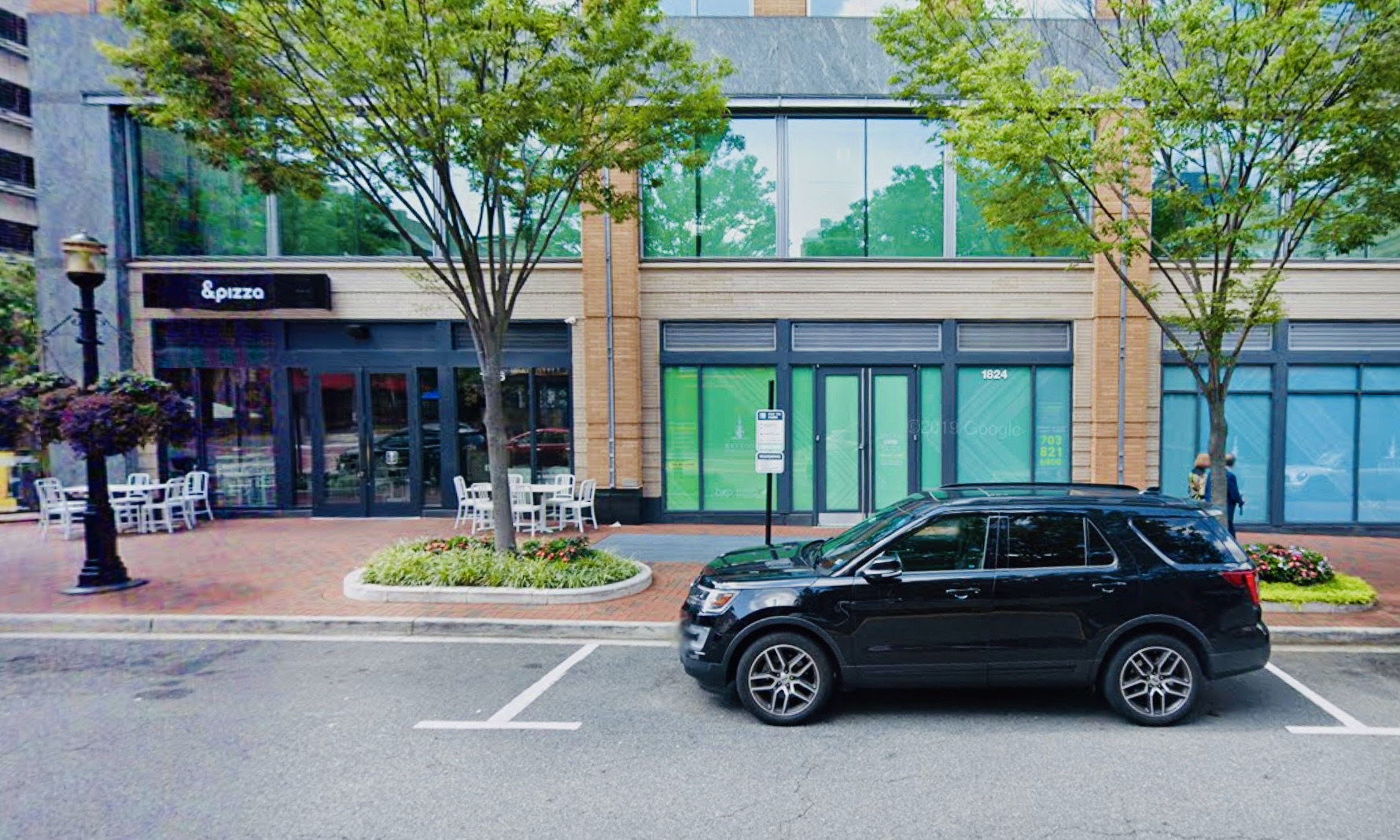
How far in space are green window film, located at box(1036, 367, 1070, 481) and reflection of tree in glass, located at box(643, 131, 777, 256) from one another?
5.50 metres

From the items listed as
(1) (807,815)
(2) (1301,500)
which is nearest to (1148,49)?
(1) (807,815)

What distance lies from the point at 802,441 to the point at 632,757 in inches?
359

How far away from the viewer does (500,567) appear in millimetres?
8695

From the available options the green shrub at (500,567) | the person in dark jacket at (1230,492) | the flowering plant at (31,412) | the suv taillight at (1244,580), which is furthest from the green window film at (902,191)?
the flowering plant at (31,412)

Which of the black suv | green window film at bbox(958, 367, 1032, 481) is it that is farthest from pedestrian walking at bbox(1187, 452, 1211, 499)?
the black suv

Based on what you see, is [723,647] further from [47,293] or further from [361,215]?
[47,293]

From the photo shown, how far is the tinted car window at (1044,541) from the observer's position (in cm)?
542

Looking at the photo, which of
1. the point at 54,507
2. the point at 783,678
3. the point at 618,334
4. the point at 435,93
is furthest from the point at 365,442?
the point at 783,678

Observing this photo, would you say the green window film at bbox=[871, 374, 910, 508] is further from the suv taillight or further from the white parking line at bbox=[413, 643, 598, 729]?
the white parking line at bbox=[413, 643, 598, 729]

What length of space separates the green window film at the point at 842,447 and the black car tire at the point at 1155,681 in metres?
8.05

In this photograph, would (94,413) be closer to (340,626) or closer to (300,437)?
(340,626)

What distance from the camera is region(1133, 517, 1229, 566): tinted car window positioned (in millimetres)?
5441

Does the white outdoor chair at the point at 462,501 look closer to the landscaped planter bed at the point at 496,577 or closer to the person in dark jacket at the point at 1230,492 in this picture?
the landscaped planter bed at the point at 496,577

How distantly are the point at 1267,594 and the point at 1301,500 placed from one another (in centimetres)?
700
